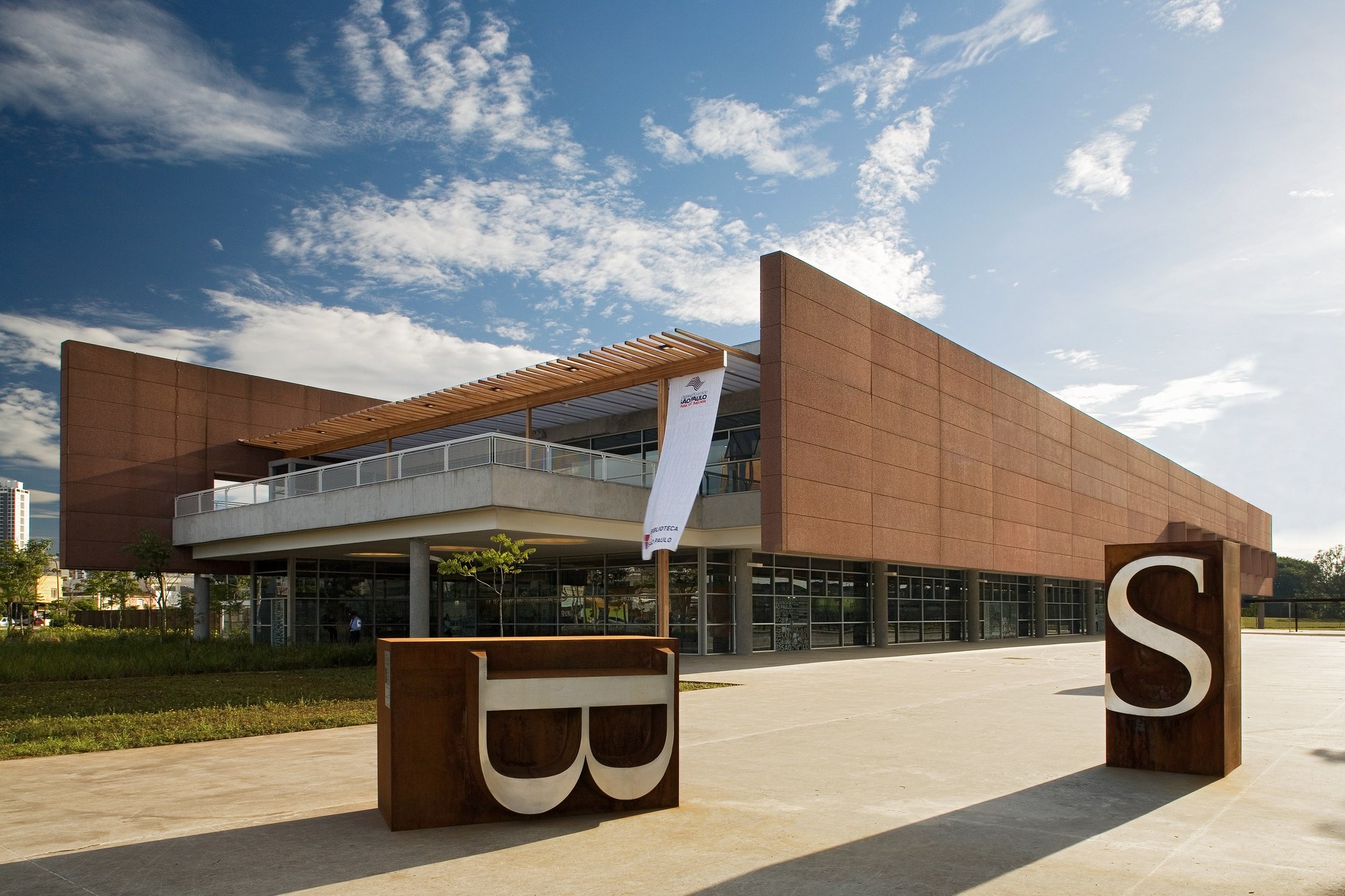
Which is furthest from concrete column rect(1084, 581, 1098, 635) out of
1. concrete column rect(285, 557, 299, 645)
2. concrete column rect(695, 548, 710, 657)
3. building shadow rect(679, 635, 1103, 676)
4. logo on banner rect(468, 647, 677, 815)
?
logo on banner rect(468, 647, 677, 815)

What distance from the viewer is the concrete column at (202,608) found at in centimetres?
3769

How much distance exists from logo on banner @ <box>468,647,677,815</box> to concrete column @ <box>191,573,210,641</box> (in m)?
33.7

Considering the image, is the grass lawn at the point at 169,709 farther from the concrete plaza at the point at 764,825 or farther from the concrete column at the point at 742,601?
the concrete column at the point at 742,601

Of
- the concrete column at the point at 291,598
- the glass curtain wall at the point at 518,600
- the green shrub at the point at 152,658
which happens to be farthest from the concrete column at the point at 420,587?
Result: the concrete column at the point at 291,598

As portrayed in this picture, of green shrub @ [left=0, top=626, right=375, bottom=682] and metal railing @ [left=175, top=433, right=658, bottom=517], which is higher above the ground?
metal railing @ [left=175, top=433, right=658, bottom=517]

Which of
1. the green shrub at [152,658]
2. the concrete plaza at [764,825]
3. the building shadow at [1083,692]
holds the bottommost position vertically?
the green shrub at [152,658]

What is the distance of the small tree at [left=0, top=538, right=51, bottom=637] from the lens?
53125mm

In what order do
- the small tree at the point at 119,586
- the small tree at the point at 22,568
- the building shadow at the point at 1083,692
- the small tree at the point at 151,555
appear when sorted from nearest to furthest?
the building shadow at the point at 1083,692
the small tree at the point at 151,555
the small tree at the point at 22,568
the small tree at the point at 119,586

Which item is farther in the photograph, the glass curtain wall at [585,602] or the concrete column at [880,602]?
the concrete column at [880,602]

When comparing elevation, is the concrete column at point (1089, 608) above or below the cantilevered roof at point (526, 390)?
below

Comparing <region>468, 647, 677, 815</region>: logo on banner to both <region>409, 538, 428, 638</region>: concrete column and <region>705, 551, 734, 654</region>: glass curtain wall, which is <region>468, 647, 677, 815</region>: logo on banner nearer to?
<region>409, 538, 428, 638</region>: concrete column

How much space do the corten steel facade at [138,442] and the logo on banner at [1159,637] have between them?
119 ft

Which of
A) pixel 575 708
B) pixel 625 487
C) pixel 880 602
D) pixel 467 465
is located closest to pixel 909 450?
pixel 880 602

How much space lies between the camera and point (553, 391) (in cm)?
3152
